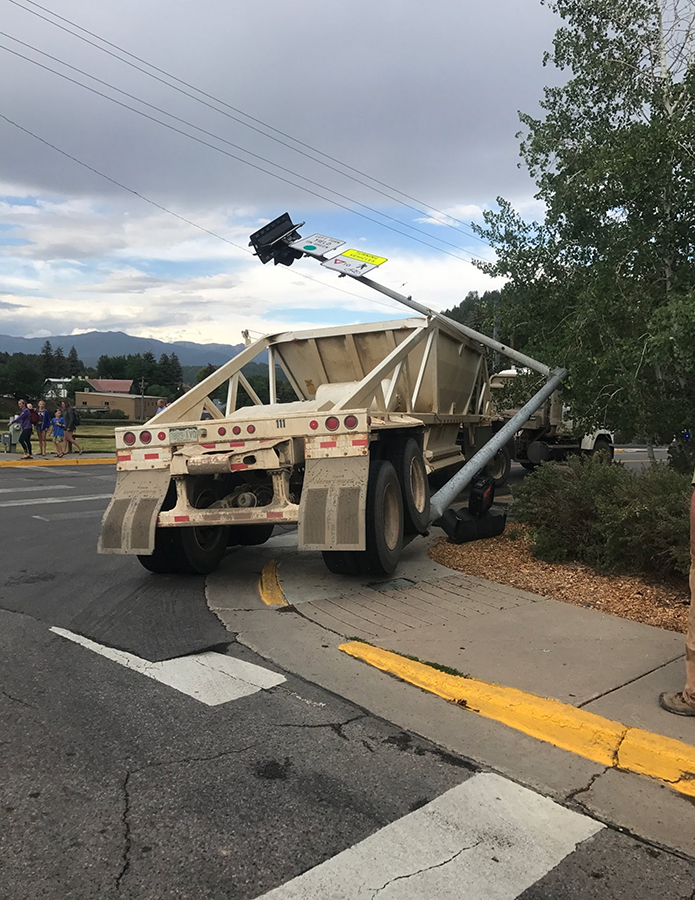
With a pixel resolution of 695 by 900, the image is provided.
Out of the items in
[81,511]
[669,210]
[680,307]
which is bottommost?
[81,511]

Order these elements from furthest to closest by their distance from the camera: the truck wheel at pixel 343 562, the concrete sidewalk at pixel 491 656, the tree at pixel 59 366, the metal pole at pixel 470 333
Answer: the tree at pixel 59 366
the metal pole at pixel 470 333
the truck wheel at pixel 343 562
the concrete sidewalk at pixel 491 656

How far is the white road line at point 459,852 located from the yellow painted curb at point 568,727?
20.8 inches

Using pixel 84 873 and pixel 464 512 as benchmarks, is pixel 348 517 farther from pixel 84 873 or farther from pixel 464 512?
pixel 84 873

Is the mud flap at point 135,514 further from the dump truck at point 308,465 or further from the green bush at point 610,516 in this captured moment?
the green bush at point 610,516

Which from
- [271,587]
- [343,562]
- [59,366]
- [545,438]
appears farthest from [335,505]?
[59,366]

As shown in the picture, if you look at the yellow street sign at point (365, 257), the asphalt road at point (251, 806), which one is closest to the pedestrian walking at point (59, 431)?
the yellow street sign at point (365, 257)

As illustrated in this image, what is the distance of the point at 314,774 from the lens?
126 inches

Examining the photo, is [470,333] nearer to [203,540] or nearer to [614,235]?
[614,235]

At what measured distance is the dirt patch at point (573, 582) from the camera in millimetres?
5516

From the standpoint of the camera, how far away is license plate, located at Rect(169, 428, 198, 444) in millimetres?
6520

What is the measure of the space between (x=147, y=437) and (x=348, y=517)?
2.06m

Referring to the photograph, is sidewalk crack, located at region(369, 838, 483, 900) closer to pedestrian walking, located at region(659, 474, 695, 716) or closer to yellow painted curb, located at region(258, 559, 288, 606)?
pedestrian walking, located at region(659, 474, 695, 716)

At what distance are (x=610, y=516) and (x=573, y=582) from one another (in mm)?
636

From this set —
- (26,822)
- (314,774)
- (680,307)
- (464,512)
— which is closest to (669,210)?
(680,307)
